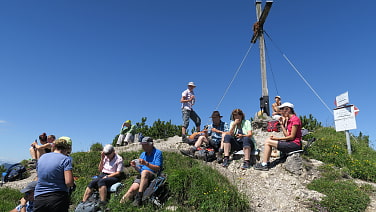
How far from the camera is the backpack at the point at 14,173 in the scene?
751 centimetres

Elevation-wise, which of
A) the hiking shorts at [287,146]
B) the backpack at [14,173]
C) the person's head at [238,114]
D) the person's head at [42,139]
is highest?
the person's head at [238,114]

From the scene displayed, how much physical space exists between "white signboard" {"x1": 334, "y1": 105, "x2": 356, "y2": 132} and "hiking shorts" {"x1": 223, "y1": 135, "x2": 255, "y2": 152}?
2824mm

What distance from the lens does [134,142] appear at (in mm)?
11062

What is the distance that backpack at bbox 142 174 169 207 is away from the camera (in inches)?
178

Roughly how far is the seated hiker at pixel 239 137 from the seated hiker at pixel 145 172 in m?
2.12

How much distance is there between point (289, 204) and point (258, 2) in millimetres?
10387

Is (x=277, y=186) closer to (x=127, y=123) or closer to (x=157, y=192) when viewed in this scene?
(x=157, y=192)

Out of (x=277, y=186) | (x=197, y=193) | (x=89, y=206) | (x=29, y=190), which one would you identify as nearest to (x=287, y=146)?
(x=277, y=186)

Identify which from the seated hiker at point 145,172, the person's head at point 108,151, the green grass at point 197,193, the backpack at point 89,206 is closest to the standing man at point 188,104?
the green grass at point 197,193

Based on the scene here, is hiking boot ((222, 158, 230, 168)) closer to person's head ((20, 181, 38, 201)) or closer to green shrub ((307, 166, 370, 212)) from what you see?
green shrub ((307, 166, 370, 212))

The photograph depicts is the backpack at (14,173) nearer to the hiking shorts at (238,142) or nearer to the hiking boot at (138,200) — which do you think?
the hiking boot at (138,200)

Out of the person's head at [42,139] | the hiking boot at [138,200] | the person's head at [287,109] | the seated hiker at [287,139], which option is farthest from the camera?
the person's head at [42,139]

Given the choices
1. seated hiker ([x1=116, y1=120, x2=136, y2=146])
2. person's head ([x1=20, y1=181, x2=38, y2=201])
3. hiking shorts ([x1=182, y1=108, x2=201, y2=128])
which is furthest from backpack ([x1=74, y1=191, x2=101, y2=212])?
seated hiker ([x1=116, y1=120, x2=136, y2=146])

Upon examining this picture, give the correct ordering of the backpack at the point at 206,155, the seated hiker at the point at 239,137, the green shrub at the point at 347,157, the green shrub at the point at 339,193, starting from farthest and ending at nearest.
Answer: the backpack at the point at 206,155
the seated hiker at the point at 239,137
the green shrub at the point at 347,157
the green shrub at the point at 339,193
